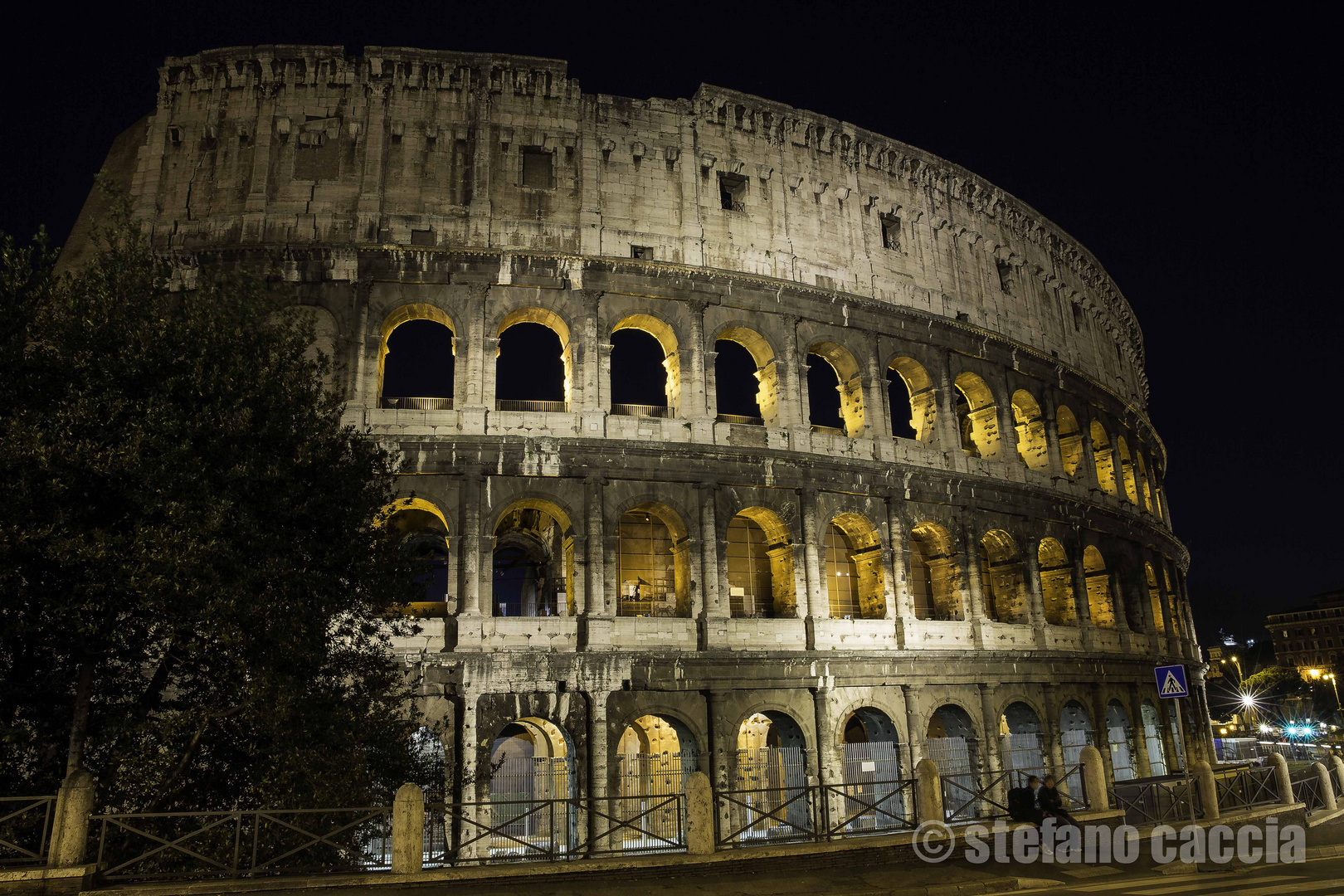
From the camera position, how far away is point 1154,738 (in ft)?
78.9

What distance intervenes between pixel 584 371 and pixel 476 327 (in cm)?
227

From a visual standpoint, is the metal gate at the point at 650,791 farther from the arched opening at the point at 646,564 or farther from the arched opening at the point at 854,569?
the arched opening at the point at 854,569

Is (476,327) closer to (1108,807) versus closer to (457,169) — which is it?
(457,169)

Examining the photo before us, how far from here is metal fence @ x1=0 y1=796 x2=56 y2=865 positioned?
8992mm

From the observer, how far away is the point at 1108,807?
1465cm

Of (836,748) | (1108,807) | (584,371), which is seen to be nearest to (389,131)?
(584,371)

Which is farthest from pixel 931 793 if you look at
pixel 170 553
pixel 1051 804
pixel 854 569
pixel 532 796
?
pixel 170 553

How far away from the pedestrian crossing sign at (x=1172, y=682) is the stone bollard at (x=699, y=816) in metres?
7.17

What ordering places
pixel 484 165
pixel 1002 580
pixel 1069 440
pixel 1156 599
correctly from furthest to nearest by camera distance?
pixel 1156 599, pixel 1069 440, pixel 1002 580, pixel 484 165

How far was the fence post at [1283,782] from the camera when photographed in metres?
16.9

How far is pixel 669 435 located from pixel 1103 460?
14667 mm

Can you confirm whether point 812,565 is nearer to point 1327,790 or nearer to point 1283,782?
point 1283,782

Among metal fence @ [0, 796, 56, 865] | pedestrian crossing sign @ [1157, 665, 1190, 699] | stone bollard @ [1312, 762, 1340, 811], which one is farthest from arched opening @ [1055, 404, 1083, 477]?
metal fence @ [0, 796, 56, 865]

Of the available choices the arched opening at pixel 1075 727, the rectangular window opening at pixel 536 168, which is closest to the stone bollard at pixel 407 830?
the rectangular window opening at pixel 536 168
